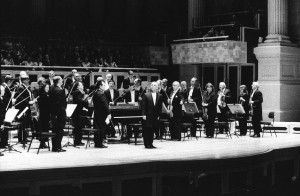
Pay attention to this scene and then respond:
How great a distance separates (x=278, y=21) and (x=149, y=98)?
37.2ft

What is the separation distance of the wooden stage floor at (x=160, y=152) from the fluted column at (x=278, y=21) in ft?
22.0

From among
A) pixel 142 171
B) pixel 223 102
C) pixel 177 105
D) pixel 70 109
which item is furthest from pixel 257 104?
pixel 142 171

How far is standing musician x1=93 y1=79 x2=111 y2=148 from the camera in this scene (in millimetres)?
16891

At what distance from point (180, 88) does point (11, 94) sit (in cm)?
574

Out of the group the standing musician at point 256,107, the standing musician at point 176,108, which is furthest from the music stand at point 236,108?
the standing musician at point 176,108

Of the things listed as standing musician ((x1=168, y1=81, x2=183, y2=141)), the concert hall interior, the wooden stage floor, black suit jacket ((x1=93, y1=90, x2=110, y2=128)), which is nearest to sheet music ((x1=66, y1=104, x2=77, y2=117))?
the concert hall interior

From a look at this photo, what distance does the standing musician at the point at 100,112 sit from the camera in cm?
1689

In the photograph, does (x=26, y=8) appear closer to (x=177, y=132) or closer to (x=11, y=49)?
(x=11, y=49)

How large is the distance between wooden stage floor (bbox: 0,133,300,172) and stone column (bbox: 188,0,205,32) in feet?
35.8

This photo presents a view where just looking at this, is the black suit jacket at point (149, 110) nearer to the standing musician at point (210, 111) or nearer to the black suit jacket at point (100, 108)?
the black suit jacket at point (100, 108)

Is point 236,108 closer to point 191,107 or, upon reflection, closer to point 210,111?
point 210,111

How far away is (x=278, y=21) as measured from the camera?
2633cm

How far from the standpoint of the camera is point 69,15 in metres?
32.0

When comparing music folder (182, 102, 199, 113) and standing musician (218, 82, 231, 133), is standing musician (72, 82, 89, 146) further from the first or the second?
standing musician (218, 82, 231, 133)
